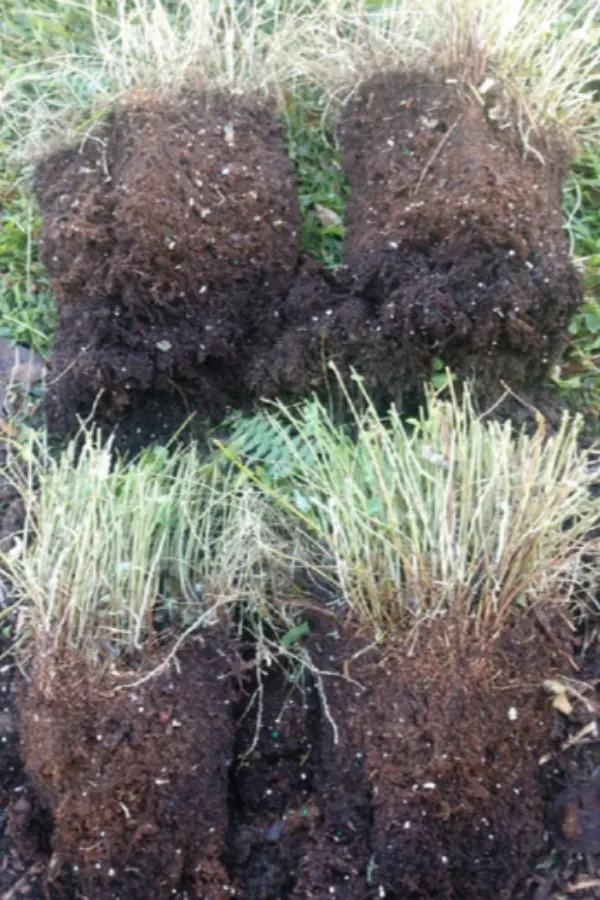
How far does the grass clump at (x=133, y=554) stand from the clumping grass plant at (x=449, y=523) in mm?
186

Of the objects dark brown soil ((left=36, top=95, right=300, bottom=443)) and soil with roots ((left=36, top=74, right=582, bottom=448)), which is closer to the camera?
soil with roots ((left=36, top=74, right=582, bottom=448))

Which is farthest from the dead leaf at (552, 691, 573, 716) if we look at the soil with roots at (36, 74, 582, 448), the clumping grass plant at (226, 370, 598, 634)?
the soil with roots at (36, 74, 582, 448)

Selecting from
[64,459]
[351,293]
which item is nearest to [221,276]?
[351,293]

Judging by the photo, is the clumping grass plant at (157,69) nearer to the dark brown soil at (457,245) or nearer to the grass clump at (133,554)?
the dark brown soil at (457,245)

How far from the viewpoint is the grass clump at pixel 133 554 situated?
243 cm

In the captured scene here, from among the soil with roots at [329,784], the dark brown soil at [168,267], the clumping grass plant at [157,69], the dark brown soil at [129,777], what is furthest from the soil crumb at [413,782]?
the clumping grass plant at [157,69]

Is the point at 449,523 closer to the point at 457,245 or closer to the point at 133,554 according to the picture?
the point at 133,554

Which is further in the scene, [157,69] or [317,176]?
[317,176]

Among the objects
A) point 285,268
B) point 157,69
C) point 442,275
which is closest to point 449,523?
point 442,275

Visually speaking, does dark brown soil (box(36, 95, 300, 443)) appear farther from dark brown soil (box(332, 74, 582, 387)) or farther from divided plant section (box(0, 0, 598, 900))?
dark brown soil (box(332, 74, 582, 387))

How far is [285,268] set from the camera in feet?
10.1

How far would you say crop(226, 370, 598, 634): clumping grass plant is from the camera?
7.68 ft

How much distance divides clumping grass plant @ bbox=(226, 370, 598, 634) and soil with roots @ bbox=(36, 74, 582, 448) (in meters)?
0.39

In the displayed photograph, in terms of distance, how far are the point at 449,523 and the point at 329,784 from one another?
0.62 m
